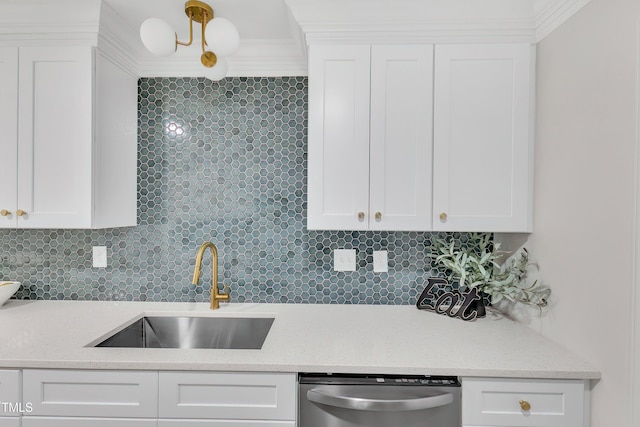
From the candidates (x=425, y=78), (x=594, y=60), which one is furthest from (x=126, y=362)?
(x=594, y=60)

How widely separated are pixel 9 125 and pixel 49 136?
18 centimetres

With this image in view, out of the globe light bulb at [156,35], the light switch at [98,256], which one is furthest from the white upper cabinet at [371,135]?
the light switch at [98,256]

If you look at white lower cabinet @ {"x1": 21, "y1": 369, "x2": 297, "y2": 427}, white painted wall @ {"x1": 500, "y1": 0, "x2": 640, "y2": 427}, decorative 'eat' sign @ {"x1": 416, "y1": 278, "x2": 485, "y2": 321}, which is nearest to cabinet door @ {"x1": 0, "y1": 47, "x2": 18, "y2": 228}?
white lower cabinet @ {"x1": 21, "y1": 369, "x2": 297, "y2": 427}

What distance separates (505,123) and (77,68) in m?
1.92

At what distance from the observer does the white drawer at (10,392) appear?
1340 mm

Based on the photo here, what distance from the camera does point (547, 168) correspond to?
1.61 m

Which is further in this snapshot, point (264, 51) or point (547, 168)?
point (264, 51)

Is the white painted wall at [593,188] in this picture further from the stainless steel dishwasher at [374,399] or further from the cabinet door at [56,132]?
the cabinet door at [56,132]

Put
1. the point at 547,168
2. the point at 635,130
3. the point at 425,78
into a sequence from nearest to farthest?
the point at 635,130 < the point at 547,168 < the point at 425,78

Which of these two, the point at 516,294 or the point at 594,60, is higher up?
the point at 594,60

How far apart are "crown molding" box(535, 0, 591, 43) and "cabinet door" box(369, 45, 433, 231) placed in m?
0.46

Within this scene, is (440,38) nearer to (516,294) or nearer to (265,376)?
(516,294)

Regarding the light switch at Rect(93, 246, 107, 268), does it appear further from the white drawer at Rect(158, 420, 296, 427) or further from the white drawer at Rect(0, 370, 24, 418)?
the white drawer at Rect(158, 420, 296, 427)

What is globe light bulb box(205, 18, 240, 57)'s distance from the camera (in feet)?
4.51
